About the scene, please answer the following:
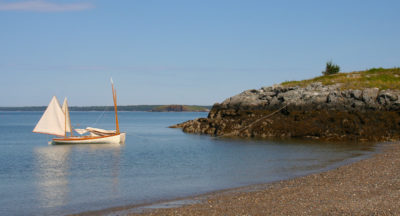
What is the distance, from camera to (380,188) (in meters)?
19.3

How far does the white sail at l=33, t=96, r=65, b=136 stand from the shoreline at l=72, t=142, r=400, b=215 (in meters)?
40.9

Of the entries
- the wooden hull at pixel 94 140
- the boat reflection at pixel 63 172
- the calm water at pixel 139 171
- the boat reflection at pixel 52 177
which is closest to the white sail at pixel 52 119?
the wooden hull at pixel 94 140

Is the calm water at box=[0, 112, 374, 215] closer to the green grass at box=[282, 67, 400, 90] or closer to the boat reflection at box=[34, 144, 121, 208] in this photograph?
the boat reflection at box=[34, 144, 121, 208]

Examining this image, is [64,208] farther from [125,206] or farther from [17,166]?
[17,166]

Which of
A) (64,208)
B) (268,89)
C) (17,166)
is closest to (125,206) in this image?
(64,208)

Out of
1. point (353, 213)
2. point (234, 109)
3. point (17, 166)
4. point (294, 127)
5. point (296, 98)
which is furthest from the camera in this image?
point (234, 109)

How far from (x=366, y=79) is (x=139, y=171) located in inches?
1907

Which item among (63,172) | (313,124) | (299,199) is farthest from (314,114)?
(299,199)

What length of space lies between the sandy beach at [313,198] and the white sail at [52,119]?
41395mm

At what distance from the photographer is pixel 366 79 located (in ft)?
225

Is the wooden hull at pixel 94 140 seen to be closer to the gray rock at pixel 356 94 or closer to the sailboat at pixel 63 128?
the sailboat at pixel 63 128

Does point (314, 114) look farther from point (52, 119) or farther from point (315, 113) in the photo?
point (52, 119)

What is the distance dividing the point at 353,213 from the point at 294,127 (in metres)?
43.3

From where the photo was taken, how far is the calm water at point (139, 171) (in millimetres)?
21453
